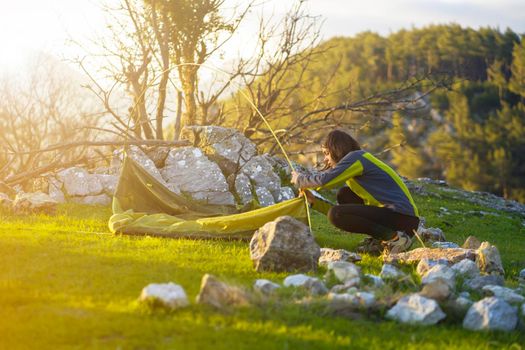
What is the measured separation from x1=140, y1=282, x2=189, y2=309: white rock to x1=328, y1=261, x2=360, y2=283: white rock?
1896mm

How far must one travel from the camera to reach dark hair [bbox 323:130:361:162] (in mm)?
8453

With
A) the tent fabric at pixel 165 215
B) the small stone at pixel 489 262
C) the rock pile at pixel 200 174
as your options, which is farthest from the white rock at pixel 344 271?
the rock pile at pixel 200 174

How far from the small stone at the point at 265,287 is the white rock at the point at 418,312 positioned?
1.01 meters

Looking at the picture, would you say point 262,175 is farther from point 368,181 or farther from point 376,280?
point 376,280

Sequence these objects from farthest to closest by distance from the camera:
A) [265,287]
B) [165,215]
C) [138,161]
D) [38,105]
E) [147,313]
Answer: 1. [38,105]
2. [138,161]
3. [165,215]
4. [265,287]
5. [147,313]

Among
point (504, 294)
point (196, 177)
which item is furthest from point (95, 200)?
point (504, 294)

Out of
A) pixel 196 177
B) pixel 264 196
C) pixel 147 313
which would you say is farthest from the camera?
pixel 264 196

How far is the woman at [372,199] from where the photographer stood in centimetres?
833

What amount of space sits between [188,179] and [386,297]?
7.92 metres

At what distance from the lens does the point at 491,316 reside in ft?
18.4

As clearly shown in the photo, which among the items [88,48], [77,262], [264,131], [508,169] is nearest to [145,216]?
[77,262]

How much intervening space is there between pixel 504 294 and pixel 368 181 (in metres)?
2.41

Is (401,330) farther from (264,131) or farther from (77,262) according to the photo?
(264,131)

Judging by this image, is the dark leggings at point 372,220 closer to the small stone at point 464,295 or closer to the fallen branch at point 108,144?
the small stone at point 464,295
